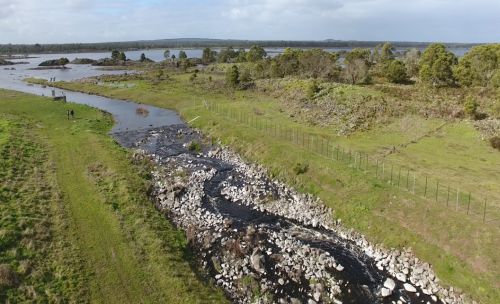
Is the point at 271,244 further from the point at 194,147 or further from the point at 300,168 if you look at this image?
the point at 194,147

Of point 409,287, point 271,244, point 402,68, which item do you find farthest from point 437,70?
point 409,287

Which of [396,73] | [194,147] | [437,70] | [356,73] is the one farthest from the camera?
[356,73]

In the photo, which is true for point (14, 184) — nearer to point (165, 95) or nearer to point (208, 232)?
point (208, 232)

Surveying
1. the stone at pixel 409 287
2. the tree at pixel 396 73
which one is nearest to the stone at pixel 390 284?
the stone at pixel 409 287

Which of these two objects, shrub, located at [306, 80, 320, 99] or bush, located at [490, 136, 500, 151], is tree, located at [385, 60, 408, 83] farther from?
bush, located at [490, 136, 500, 151]

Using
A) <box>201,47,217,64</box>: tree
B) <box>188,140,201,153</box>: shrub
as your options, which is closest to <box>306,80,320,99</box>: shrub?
<box>188,140,201,153</box>: shrub

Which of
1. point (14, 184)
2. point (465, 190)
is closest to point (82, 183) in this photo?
point (14, 184)
